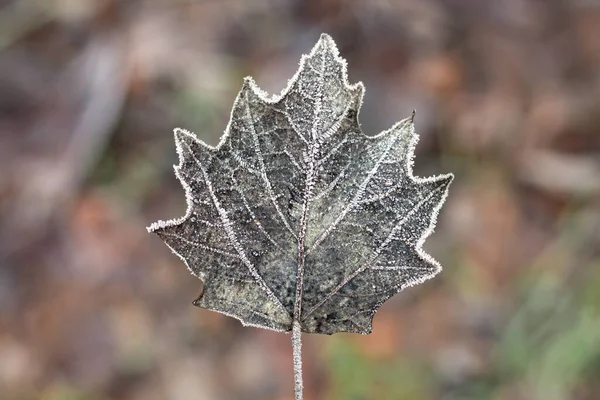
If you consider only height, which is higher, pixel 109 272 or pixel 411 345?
pixel 109 272

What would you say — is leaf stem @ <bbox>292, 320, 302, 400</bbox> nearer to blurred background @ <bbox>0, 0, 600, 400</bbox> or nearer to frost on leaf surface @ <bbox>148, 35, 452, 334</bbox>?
frost on leaf surface @ <bbox>148, 35, 452, 334</bbox>

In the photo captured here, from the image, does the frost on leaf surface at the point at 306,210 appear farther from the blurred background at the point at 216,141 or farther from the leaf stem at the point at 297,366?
the blurred background at the point at 216,141

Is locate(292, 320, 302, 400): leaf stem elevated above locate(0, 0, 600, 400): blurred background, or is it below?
below

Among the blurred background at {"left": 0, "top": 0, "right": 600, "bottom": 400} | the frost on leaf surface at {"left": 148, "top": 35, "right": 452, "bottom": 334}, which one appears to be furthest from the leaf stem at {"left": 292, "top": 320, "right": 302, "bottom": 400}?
the blurred background at {"left": 0, "top": 0, "right": 600, "bottom": 400}

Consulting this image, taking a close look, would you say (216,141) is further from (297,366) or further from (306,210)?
(297,366)

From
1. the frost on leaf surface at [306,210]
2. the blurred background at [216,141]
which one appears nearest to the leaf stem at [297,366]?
the frost on leaf surface at [306,210]

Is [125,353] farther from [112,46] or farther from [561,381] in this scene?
[561,381]

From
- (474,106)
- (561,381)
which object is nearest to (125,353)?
(561,381)

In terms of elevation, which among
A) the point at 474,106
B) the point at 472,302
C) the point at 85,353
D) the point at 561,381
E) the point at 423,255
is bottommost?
the point at 423,255
